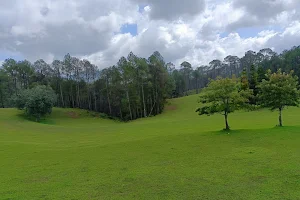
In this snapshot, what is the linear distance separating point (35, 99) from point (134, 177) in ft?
167

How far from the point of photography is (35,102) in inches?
2243

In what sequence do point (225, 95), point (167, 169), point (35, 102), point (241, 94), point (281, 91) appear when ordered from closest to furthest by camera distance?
point (167, 169)
point (225, 95)
point (241, 94)
point (281, 91)
point (35, 102)

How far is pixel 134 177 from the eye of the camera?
12953 mm

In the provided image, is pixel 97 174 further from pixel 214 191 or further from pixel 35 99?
pixel 35 99

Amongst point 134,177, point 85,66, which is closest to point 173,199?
point 134,177

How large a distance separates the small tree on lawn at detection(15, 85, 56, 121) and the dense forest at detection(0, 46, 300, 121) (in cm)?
440

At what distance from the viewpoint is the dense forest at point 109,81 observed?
68062mm

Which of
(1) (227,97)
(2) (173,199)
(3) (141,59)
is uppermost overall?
(3) (141,59)

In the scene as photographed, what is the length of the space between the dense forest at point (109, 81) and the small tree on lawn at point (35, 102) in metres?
4.40

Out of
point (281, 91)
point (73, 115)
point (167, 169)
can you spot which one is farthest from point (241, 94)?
point (73, 115)

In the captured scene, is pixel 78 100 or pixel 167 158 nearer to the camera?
pixel 167 158

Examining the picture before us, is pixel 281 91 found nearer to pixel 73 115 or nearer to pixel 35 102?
pixel 35 102

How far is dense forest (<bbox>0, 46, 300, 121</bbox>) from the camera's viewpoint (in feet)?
223

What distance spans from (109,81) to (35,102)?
2520 centimetres
